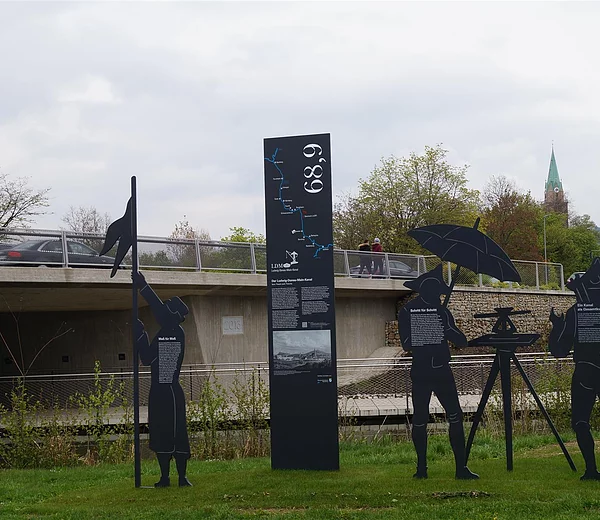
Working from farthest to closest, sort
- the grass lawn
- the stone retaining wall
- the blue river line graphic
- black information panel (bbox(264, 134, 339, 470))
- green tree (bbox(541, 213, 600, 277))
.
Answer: green tree (bbox(541, 213, 600, 277)) → the stone retaining wall → the blue river line graphic → black information panel (bbox(264, 134, 339, 470)) → the grass lawn

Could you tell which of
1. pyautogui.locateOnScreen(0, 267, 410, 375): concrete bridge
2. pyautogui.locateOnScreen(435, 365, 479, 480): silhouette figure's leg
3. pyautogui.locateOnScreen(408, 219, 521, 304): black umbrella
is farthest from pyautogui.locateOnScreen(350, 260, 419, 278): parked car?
pyautogui.locateOnScreen(435, 365, 479, 480): silhouette figure's leg

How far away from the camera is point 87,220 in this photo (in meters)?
65.1

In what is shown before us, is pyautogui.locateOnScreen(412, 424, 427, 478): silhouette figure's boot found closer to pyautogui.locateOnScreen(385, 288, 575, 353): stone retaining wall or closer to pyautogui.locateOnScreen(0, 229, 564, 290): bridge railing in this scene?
pyautogui.locateOnScreen(0, 229, 564, 290): bridge railing

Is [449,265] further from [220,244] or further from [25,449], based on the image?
[25,449]

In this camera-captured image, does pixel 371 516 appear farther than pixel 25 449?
No

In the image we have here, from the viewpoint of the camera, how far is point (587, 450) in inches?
410

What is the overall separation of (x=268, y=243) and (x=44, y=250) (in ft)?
32.9

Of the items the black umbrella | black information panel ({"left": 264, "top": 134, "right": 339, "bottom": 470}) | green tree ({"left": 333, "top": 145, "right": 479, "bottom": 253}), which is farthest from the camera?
green tree ({"left": 333, "top": 145, "right": 479, "bottom": 253})

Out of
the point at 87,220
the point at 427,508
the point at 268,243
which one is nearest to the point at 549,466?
the point at 427,508

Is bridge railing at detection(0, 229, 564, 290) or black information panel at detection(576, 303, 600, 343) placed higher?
bridge railing at detection(0, 229, 564, 290)

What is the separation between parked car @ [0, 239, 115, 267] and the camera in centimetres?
1978

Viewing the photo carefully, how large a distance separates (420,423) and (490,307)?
80.6 feet

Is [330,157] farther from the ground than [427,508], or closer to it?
farther from the ground

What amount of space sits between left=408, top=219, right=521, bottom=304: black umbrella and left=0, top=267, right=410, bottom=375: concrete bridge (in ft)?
38.4
